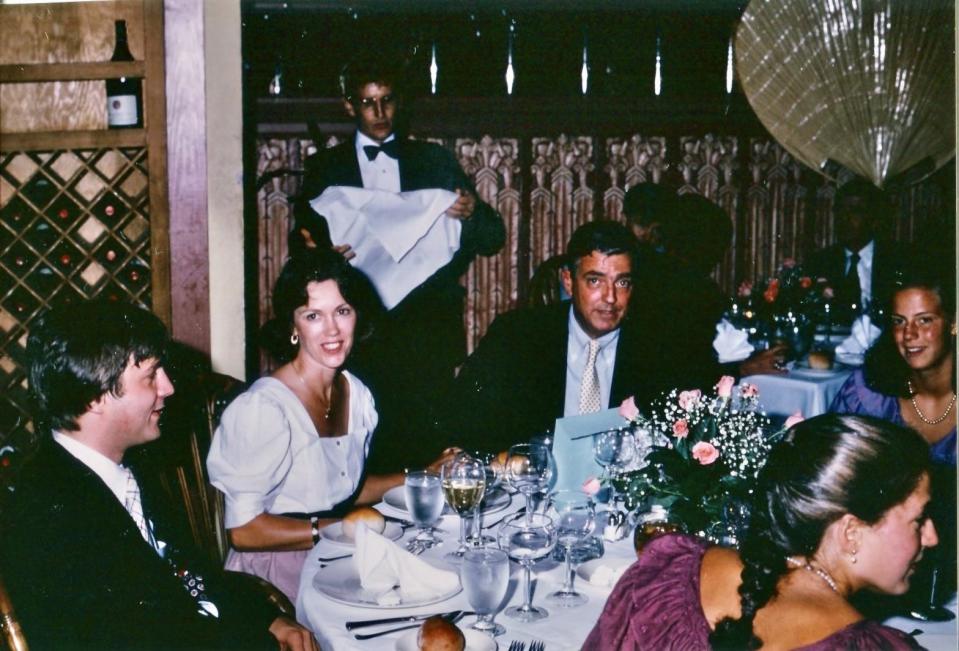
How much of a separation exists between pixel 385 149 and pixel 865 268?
6.34 feet

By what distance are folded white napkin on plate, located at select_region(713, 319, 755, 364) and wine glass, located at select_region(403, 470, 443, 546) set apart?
1844 millimetres

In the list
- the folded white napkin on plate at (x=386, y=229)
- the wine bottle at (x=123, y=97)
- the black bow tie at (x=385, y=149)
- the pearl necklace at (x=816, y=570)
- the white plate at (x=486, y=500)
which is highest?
the wine bottle at (x=123, y=97)

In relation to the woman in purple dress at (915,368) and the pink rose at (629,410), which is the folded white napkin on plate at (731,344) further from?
the pink rose at (629,410)

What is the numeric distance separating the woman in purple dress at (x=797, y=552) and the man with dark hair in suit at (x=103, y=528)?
679mm

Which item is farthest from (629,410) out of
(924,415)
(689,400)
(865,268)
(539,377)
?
(865,268)

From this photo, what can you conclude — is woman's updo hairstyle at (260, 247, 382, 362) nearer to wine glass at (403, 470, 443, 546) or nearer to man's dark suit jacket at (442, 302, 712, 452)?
man's dark suit jacket at (442, 302, 712, 452)

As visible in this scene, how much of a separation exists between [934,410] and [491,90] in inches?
73.5

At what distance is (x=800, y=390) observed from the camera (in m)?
3.17

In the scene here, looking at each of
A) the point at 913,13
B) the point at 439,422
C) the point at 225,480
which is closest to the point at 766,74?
the point at 913,13

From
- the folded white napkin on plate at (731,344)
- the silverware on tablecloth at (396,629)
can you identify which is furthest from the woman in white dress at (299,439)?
the folded white napkin on plate at (731,344)

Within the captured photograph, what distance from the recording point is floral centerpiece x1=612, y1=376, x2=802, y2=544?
5.27 ft

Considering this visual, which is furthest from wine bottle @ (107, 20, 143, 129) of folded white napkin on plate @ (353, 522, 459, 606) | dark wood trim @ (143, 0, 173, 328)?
folded white napkin on plate @ (353, 522, 459, 606)

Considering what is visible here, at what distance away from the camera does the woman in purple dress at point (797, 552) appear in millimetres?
1163

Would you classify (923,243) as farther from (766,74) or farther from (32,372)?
(32,372)
